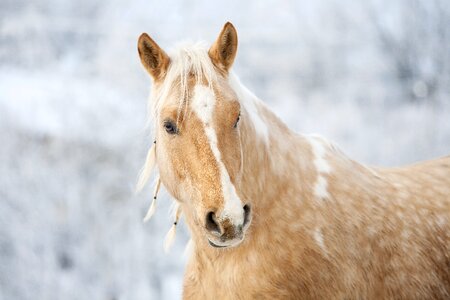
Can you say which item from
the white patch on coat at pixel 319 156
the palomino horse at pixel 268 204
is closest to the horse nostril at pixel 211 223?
the palomino horse at pixel 268 204

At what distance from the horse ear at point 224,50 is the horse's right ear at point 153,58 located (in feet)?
0.67

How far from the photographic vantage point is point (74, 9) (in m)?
4.36

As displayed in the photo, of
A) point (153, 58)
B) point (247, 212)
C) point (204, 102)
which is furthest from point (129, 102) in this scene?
point (247, 212)

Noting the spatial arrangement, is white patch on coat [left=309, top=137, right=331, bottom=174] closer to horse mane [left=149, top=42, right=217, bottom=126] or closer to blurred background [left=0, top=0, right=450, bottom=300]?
horse mane [left=149, top=42, right=217, bottom=126]

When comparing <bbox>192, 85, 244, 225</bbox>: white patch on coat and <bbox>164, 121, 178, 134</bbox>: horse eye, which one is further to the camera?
<bbox>164, 121, 178, 134</bbox>: horse eye

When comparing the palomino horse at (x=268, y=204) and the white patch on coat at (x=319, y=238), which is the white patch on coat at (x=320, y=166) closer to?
the palomino horse at (x=268, y=204)

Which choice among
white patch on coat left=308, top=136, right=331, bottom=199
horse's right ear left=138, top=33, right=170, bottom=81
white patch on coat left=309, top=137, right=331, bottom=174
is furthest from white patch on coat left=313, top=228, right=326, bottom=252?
horse's right ear left=138, top=33, right=170, bottom=81

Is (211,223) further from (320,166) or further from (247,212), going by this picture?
(320,166)

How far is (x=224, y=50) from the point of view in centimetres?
196

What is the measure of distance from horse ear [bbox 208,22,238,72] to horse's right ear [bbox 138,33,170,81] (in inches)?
8.0

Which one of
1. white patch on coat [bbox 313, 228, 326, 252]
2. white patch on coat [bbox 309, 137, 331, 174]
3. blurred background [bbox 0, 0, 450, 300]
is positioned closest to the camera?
white patch on coat [bbox 313, 228, 326, 252]

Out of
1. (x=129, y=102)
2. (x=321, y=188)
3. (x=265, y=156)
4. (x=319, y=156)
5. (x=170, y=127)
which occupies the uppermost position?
(x=170, y=127)

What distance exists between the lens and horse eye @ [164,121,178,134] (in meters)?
1.77

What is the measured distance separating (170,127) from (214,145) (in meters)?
0.22
